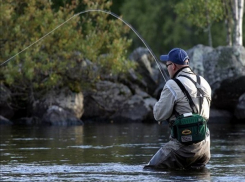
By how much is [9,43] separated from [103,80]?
3.64 meters

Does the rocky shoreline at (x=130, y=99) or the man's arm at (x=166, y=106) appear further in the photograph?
the rocky shoreline at (x=130, y=99)

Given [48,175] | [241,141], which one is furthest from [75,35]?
[48,175]

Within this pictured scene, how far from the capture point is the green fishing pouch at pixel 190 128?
10297mm

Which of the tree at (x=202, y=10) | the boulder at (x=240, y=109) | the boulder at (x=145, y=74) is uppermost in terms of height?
the tree at (x=202, y=10)

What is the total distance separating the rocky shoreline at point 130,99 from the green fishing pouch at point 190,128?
16.8m

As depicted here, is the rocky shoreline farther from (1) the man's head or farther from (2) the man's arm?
(2) the man's arm

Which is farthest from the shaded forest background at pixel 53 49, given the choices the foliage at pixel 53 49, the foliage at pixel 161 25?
the foliage at pixel 161 25

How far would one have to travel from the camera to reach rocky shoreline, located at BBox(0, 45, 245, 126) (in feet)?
90.8

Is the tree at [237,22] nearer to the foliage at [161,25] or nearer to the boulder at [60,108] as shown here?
the boulder at [60,108]

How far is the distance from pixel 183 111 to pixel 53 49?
18297mm

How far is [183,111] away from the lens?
10.4m

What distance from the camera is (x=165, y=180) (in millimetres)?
9867

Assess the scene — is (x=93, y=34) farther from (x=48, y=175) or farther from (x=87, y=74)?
(x=48, y=175)

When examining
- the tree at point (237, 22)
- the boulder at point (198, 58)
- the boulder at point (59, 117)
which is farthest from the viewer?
the tree at point (237, 22)
